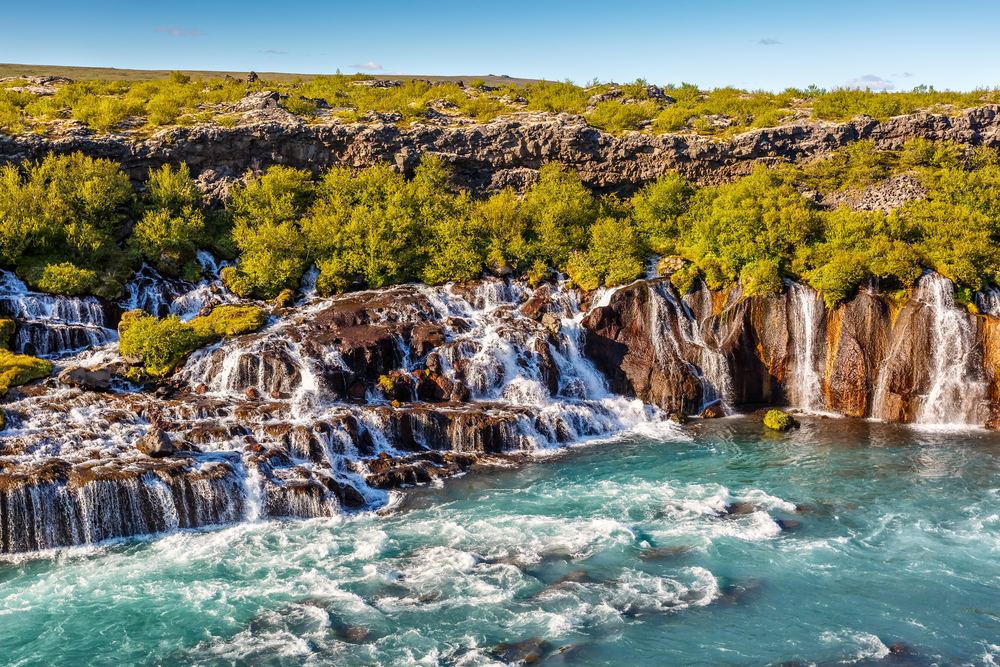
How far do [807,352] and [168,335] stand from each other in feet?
99.3

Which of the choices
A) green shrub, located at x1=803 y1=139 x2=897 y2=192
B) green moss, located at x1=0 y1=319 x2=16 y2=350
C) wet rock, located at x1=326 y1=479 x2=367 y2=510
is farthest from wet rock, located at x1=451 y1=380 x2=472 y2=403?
green shrub, located at x1=803 y1=139 x2=897 y2=192

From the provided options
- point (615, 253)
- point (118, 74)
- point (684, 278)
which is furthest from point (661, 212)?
point (118, 74)

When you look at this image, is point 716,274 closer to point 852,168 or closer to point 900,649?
point 852,168

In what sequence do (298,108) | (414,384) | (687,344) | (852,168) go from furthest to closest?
(298,108) → (852,168) → (687,344) → (414,384)

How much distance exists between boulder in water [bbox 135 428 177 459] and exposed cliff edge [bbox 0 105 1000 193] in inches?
982

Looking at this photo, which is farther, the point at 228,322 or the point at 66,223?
the point at 66,223

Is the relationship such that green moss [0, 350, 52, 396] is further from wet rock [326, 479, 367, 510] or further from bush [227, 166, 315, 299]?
wet rock [326, 479, 367, 510]

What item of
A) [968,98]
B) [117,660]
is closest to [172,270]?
[117,660]

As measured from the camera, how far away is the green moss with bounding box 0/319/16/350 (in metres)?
33.6

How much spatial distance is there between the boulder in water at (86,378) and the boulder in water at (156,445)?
5602mm

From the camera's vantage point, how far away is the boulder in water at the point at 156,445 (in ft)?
87.0

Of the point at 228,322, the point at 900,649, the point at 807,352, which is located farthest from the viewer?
the point at 807,352

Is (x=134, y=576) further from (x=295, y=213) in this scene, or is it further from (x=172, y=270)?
(x=295, y=213)

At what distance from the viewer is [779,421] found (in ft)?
114
